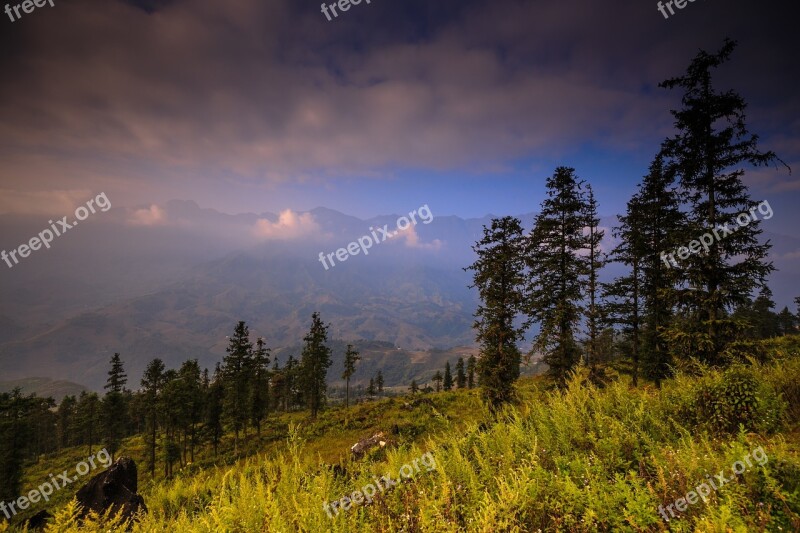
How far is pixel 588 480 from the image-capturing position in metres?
4.46

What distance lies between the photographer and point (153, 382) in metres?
45.9

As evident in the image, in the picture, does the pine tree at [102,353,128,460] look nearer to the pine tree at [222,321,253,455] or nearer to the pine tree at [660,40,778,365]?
the pine tree at [222,321,253,455]

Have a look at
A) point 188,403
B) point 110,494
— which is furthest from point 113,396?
point 110,494

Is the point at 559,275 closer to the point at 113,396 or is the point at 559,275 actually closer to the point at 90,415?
the point at 113,396

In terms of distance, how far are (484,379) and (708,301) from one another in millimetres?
11873

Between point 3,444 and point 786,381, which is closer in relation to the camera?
point 786,381

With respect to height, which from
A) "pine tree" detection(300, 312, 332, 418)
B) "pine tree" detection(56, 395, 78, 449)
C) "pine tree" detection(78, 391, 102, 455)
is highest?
"pine tree" detection(300, 312, 332, 418)

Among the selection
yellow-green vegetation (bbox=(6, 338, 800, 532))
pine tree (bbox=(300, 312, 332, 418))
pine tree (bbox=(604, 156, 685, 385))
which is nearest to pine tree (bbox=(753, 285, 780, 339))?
pine tree (bbox=(604, 156, 685, 385))

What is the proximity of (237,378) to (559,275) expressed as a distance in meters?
39.7

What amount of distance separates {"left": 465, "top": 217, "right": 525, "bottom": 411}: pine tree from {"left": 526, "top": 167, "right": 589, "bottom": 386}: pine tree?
106cm

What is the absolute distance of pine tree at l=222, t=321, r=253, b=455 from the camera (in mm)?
41469

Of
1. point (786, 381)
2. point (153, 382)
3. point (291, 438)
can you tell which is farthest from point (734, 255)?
point (153, 382)

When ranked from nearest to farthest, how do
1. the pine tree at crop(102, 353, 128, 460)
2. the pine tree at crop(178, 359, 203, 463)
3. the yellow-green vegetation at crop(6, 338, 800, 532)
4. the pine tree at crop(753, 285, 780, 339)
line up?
the yellow-green vegetation at crop(6, 338, 800, 532), the pine tree at crop(178, 359, 203, 463), the pine tree at crop(102, 353, 128, 460), the pine tree at crop(753, 285, 780, 339)

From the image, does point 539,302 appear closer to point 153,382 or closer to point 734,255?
point 734,255
